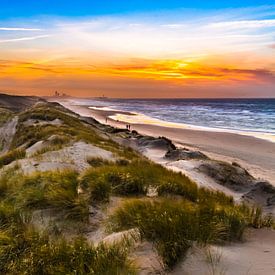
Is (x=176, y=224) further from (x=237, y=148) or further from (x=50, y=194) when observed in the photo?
(x=237, y=148)

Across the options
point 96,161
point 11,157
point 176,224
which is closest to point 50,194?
point 176,224

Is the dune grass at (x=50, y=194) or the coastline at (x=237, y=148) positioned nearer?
the dune grass at (x=50, y=194)

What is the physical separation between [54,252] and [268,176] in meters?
15.8

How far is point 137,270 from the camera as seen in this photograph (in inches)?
169

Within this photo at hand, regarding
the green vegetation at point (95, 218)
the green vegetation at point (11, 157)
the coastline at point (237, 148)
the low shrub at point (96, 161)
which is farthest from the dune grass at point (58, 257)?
the coastline at point (237, 148)

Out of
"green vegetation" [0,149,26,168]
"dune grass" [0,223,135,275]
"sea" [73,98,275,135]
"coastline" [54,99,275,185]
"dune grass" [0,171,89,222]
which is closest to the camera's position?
"dune grass" [0,223,135,275]

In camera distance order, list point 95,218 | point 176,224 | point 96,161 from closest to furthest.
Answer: point 176,224 → point 95,218 → point 96,161

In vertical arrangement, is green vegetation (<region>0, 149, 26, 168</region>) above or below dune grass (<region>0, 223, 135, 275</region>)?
below

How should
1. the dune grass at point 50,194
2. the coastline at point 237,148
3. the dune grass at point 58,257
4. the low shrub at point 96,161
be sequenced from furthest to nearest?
1. the coastline at point 237,148
2. the low shrub at point 96,161
3. the dune grass at point 50,194
4. the dune grass at point 58,257

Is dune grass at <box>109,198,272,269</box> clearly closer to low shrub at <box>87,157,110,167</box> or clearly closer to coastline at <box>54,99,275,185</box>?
low shrub at <box>87,157,110,167</box>

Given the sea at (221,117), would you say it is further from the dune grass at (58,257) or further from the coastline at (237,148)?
the dune grass at (58,257)

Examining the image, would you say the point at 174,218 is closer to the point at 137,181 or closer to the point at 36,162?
the point at 137,181

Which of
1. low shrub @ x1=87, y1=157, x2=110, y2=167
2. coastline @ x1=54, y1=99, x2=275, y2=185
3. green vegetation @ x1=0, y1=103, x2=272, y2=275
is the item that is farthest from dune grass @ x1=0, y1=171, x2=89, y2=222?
coastline @ x1=54, y1=99, x2=275, y2=185

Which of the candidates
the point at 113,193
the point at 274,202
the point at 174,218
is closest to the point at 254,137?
Answer: the point at 274,202
